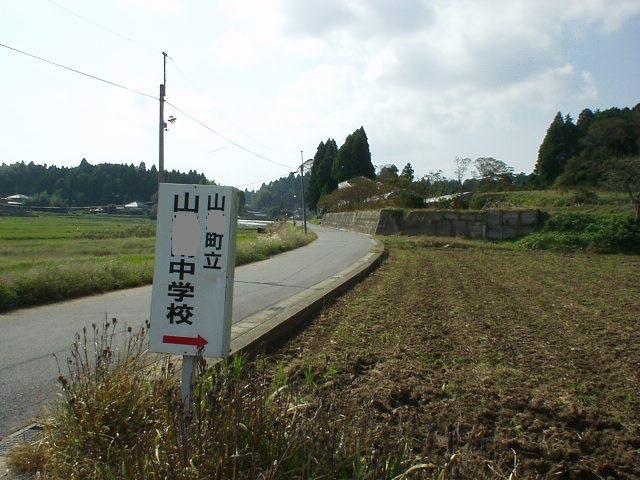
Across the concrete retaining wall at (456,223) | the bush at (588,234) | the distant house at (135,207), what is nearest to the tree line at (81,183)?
the distant house at (135,207)

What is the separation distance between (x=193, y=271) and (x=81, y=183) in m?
37.2

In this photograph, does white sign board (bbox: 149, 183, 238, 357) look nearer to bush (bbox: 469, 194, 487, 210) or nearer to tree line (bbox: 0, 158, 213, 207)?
tree line (bbox: 0, 158, 213, 207)

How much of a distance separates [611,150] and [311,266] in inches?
1118

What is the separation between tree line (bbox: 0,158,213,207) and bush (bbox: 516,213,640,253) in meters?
18.3

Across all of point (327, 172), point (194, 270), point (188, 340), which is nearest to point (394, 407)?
point (188, 340)

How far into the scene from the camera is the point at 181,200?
3.30m

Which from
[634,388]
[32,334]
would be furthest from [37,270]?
[634,388]

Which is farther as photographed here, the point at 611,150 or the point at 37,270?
the point at 611,150

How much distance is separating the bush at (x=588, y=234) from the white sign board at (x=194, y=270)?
23.7 m

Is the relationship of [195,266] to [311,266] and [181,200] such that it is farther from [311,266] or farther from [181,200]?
[311,266]

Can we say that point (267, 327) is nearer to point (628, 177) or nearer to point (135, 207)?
point (628, 177)

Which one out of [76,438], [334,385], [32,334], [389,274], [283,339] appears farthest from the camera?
[389,274]

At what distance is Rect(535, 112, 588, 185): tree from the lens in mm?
45812

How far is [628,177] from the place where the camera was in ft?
90.3
